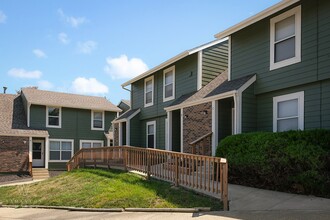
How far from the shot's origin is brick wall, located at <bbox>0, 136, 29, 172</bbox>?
76.7 feet

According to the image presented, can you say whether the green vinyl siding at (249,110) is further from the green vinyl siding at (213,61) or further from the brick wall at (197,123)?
the green vinyl siding at (213,61)

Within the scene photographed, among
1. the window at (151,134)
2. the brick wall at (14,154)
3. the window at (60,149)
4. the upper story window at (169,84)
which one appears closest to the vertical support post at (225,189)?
the upper story window at (169,84)

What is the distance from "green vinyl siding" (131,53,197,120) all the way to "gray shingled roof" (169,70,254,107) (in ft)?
2.28

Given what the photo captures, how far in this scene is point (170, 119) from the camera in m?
16.8

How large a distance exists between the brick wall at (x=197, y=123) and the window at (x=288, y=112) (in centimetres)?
279

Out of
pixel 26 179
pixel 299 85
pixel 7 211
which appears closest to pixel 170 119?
pixel 299 85

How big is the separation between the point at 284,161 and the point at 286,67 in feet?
12.3

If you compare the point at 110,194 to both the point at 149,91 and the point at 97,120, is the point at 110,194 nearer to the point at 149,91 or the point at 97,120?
the point at 149,91

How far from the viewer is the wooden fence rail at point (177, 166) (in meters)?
8.45

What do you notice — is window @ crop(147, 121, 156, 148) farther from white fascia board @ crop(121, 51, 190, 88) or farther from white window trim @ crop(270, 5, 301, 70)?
white window trim @ crop(270, 5, 301, 70)

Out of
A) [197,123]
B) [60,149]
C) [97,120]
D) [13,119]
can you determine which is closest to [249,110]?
[197,123]

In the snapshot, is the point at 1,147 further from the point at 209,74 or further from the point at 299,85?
the point at 299,85

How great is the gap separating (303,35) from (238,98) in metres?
2.93

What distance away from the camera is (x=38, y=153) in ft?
84.9
